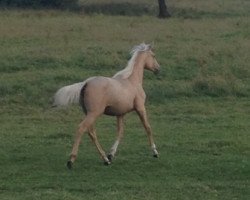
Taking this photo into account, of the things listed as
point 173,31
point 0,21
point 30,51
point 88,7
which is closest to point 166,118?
point 30,51

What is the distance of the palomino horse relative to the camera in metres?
10.5

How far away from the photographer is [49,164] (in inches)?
426

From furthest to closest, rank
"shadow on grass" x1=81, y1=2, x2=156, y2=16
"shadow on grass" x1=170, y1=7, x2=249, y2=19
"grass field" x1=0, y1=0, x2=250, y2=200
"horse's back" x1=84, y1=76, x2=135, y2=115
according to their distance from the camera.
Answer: "shadow on grass" x1=81, y1=2, x2=156, y2=16, "shadow on grass" x1=170, y1=7, x2=249, y2=19, "horse's back" x1=84, y1=76, x2=135, y2=115, "grass field" x1=0, y1=0, x2=250, y2=200

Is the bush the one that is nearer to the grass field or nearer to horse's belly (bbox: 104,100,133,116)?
the grass field

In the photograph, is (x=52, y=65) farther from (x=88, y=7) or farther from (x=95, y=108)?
(x=88, y=7)

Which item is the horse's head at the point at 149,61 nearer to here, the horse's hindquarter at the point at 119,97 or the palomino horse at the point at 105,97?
the palomino horse at the point at 105,97

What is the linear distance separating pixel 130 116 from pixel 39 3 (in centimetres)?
2921

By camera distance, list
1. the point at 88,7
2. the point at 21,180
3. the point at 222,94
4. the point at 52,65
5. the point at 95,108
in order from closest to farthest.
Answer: the point at 21,180 < the point at 95,108 < the point at 222,94 < the point at 52,65 < the point at 88,7

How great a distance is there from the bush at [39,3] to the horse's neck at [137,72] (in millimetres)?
31745

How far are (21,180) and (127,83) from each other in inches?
93.2

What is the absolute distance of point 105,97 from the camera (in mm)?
10742

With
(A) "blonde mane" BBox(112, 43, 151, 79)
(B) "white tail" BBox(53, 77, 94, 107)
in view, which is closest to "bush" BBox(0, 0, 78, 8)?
(A) "blonde mane" BBox(112, 43, 151, 79)

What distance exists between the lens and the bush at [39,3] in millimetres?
43250

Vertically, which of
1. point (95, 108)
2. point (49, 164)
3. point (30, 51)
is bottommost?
point (30, 51)
